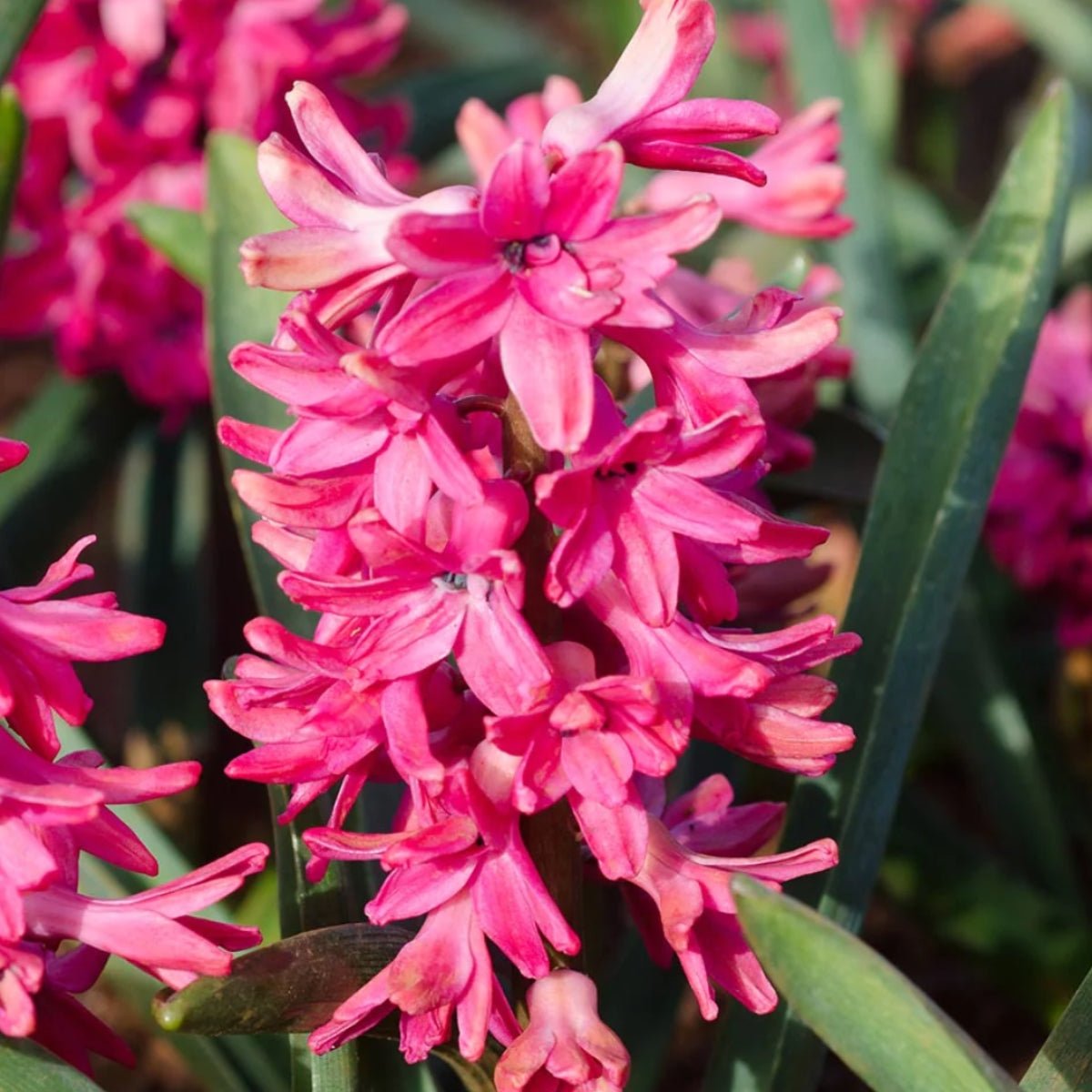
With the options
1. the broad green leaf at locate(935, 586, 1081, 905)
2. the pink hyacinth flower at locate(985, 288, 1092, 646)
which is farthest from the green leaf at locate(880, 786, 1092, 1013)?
the pink hyacinth flower at locate(985, 288, 1092, 646)

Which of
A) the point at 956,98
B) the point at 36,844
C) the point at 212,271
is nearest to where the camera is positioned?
the point at 36,844

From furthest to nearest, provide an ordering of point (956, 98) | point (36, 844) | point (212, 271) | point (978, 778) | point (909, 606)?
point (956, 98)
point (978, 778)
point (212, 271)
point (909, 606)
point (36, 844)

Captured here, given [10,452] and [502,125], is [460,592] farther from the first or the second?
[502,125]

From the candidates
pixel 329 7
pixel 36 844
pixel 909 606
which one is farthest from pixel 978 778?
pixel 329 7

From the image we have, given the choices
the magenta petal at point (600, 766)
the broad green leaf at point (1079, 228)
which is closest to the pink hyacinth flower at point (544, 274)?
the magenta petal at point (600, 766)

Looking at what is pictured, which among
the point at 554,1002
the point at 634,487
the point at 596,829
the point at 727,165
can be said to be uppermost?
the point at 727,165

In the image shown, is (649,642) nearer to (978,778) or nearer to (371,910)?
(371,910)
